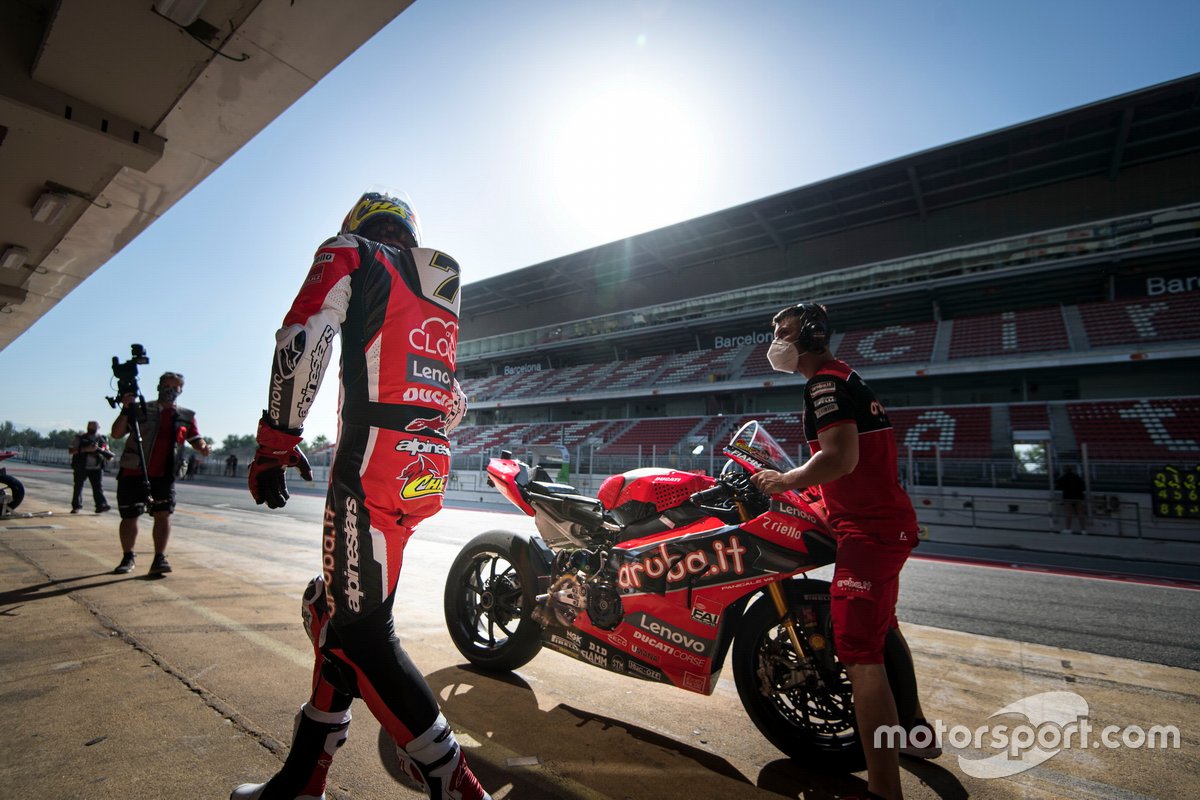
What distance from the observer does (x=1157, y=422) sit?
15.1 metres

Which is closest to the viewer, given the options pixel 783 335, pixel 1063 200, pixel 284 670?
pixel 783 335

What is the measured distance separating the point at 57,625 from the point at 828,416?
4188mm

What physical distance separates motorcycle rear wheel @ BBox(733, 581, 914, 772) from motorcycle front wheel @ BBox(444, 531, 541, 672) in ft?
3.63

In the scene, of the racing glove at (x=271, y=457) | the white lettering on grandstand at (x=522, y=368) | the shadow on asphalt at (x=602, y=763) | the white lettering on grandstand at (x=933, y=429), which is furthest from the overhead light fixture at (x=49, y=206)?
the white lettering on grandstand at (x=522, y=368)

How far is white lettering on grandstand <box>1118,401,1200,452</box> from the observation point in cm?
1398

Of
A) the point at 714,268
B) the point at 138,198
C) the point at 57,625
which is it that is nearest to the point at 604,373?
the point at 714,268

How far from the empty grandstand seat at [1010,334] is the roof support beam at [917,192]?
5138mm

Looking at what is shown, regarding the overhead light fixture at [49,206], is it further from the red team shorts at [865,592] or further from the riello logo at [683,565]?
the red team shorts at [865,592]

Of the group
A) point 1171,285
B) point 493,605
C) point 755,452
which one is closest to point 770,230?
point 1171,285

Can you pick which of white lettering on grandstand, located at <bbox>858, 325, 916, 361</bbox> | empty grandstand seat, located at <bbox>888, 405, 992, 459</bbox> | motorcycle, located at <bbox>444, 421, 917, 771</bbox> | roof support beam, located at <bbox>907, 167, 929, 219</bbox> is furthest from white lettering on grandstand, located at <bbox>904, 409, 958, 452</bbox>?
motorcycle, located at <bbox>444, 421, 917, 771</bbox>

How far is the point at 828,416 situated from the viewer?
185 centimetres

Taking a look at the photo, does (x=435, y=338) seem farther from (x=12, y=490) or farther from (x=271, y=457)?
(x=12, y=490)

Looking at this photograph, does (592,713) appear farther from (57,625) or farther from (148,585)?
(148,585)

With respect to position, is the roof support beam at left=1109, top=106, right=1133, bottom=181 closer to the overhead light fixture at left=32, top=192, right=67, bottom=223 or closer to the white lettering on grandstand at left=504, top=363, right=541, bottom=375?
the overhead light fixture at left=32, top=192, right=67, bottom=223
